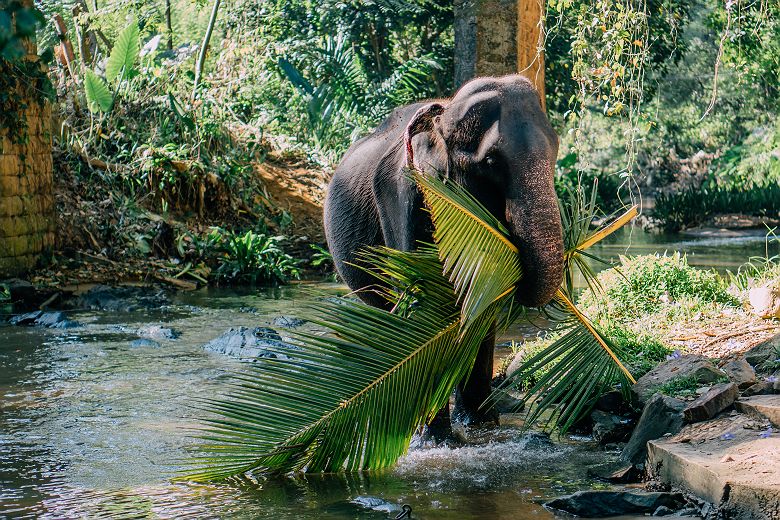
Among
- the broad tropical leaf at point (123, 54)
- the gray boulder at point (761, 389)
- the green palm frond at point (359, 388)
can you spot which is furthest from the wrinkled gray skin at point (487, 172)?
the broad tropical leaf at point (123, 54)

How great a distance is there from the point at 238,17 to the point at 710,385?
58.9 feet

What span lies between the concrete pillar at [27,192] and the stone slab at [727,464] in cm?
894

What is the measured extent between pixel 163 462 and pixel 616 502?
7.87ft

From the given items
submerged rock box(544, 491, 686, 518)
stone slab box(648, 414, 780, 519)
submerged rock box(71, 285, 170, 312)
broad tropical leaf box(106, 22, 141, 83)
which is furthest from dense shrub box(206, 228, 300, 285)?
submerged rock box(544, 491, 686, 518)

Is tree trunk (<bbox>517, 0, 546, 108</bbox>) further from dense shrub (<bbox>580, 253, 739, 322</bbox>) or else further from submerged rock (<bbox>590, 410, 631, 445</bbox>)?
submerged rock (<bbox>590, 410, 631, 445</bbox>)

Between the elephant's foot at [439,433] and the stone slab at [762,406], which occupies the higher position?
the stone slab at [762,406]

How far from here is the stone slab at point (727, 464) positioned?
387 cm

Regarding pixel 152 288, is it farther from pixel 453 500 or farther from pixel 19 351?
pixel 453 500

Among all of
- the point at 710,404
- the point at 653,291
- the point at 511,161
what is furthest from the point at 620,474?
the point at 653,291

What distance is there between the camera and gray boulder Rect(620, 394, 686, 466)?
4.94 meters

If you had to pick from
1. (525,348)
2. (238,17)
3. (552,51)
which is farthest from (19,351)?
(238,17)

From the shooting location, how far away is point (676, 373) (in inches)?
226

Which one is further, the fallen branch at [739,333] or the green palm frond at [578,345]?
the fallen branch at [739,333]

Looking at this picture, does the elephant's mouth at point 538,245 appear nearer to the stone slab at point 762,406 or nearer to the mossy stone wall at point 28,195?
the stone slab at point 762,406
